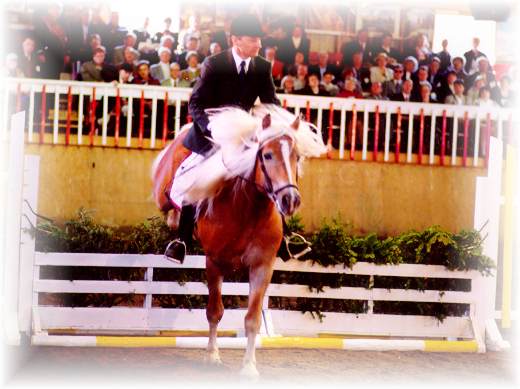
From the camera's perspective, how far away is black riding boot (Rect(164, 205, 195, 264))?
629 cm

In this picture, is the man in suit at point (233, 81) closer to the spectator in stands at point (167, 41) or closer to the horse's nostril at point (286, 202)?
the horse's nostril at point (286, 202)

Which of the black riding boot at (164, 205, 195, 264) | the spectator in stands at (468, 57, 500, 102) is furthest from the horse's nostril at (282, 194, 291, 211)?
the spectator in stands at (468, 57, 500, 102)

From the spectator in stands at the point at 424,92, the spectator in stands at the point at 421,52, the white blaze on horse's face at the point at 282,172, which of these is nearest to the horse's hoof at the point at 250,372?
the white blaze on horse's face at the point at 282,172

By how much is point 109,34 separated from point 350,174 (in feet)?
12.9

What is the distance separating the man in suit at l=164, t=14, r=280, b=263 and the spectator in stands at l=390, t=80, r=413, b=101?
617 centimetres

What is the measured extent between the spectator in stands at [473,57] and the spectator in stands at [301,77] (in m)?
2.69

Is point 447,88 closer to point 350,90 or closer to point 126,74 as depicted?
point 350,90

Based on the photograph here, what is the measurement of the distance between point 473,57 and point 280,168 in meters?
8.42

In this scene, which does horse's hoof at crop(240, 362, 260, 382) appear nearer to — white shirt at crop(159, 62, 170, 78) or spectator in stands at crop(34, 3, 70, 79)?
spectator in stands at crop(34, 3, 70, 79)

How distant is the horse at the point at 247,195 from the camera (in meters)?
5.40

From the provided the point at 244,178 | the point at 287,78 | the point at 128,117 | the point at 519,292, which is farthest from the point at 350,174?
the point at 244,178

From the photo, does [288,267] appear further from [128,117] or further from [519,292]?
[128,117]

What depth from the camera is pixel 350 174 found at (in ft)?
37.9

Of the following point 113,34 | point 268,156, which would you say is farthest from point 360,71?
point 268,156
